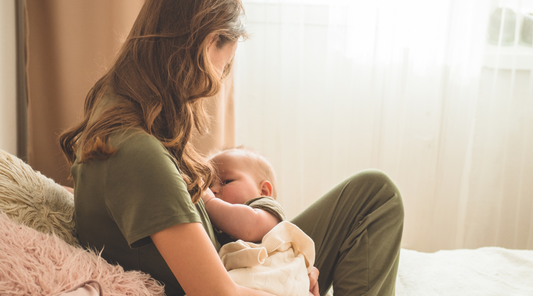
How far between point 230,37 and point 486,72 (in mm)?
1748

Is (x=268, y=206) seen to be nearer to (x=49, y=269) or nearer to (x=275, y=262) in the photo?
(x=275, y=262)

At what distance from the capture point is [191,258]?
25.8 inches

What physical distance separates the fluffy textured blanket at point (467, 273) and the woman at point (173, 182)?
20 centimetres

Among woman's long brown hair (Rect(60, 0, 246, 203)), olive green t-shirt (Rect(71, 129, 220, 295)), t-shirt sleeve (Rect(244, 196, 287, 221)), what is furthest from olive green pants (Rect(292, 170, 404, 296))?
olive green t-shirt (Rect(71, 129, 220, 295))

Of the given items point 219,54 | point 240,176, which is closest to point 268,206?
point 240,176

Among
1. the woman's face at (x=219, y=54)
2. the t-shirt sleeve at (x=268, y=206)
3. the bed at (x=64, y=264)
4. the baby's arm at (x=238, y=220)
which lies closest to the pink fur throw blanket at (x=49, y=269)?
the bed at (x=64, y=264)

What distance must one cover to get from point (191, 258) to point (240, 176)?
0.58m

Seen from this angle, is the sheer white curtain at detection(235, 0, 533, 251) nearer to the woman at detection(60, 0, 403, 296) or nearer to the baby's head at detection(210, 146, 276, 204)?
the baby's head at detection(210, 146, 276, 204)

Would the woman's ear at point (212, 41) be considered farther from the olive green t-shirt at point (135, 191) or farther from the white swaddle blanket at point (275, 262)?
the white swaddle blanket at point (275, 262)

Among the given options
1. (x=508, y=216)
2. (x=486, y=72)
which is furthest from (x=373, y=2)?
(x=508, y=216)

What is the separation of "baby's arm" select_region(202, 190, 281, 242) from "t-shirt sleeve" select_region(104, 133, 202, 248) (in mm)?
328

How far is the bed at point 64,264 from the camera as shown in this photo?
624mm

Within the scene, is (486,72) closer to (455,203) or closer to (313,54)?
(455,203)

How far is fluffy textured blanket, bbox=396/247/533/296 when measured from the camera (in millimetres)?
1148
